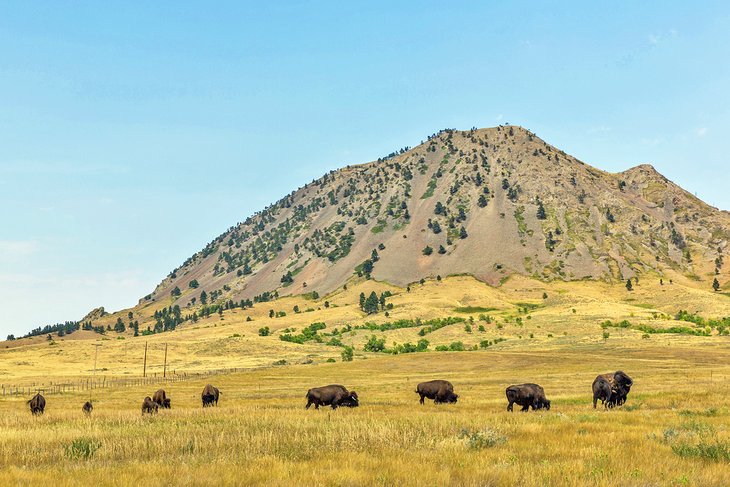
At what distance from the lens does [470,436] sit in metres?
17.5

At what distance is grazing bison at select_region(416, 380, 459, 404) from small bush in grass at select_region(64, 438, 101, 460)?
73.4 feet

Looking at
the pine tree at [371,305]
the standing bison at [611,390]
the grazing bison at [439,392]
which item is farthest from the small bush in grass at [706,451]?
the pine tree at [371,305]

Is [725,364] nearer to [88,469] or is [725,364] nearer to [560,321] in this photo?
[560,321]

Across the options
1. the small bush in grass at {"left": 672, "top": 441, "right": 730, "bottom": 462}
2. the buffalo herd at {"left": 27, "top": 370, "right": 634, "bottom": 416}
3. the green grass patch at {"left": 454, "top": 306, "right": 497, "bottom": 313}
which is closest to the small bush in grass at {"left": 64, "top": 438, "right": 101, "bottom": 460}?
the buffalo herd at {"left": 27, "top": 370, "right": 634, "bottom": 416}

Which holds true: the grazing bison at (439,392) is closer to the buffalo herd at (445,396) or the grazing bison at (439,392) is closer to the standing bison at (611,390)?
the buffalo herd at (445,396)

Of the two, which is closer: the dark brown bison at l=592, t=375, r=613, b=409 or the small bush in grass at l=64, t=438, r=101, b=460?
the small bush in grass at l=64, t=438, r=101, b=460

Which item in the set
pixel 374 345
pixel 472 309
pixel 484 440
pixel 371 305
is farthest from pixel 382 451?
pixel 371 305

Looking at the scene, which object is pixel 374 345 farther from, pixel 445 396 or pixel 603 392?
pixel 603 392

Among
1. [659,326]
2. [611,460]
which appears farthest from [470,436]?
[659,326]

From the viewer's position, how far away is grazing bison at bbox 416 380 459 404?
3578cm

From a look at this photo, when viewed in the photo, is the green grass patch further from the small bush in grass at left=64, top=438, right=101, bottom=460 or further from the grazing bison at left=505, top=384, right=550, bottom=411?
the small bush in grass at left=64, top=438, right=101, bottom=460

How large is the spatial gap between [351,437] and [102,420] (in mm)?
12327

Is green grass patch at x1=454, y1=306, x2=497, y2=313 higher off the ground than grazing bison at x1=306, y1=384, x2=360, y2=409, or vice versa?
green grass patch at x1=454, y1=306, x2=497, y2=313

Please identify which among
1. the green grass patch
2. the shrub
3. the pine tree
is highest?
the pine tree
